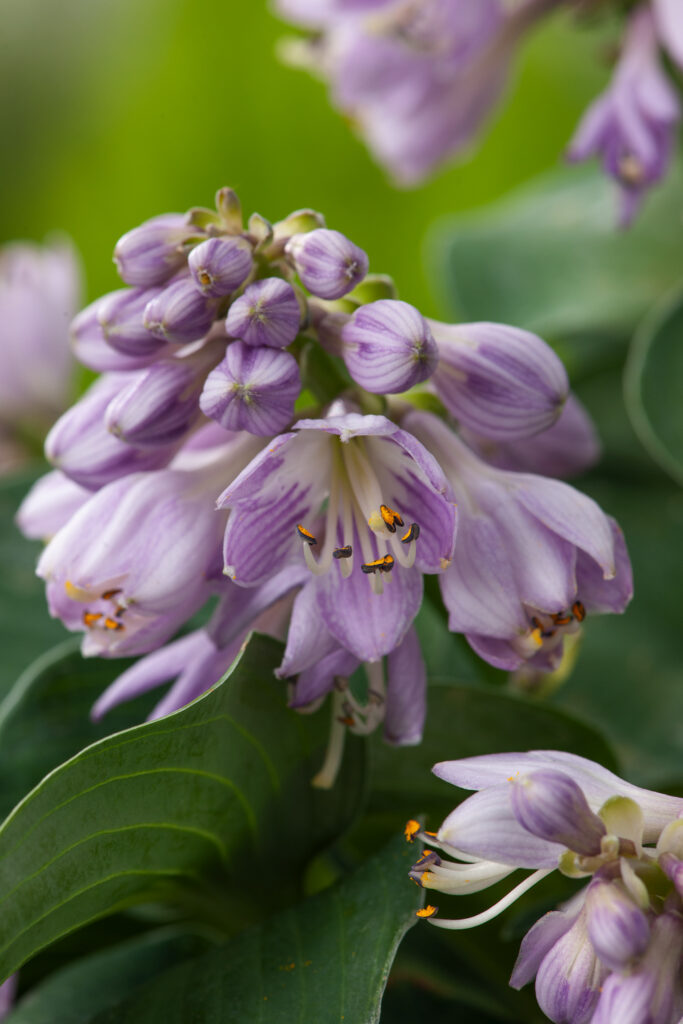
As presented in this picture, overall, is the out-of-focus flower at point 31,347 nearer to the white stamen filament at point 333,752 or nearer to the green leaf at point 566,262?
the green leaf at point 566,262

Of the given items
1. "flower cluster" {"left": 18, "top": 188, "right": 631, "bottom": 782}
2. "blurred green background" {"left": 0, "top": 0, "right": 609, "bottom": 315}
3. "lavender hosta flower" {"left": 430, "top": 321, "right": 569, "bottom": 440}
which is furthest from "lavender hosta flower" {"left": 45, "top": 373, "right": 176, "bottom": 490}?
"blurred green background" {"left": 0, "top": 0, "right": 609, "bottom": 315}

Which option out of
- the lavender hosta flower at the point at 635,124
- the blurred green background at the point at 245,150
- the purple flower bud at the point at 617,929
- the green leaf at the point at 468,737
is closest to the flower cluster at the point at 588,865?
the purple flower bud at the point at 617,929

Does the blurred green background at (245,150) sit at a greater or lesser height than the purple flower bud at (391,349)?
lesser

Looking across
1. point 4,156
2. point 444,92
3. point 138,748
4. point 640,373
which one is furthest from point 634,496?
point 4,156

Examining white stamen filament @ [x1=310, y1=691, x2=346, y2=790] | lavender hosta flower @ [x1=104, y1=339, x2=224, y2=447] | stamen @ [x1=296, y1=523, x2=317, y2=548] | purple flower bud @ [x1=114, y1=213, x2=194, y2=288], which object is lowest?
white stamen filament @ [x1=310, y1=691, x2=346, y2=790]

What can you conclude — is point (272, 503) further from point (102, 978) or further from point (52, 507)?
point (102, 978)

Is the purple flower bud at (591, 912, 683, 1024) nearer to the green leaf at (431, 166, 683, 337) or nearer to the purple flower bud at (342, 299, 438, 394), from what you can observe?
the purple flower bud at (342, 299, 438, 394)

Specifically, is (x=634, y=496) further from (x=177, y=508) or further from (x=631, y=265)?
(x=177, y=508)
